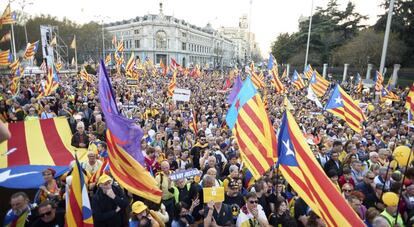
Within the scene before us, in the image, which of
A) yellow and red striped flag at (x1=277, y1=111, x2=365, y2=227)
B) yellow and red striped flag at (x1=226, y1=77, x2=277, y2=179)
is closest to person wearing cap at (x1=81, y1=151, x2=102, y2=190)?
yellow and red striped flag at (x1=226, y1=77, x2=277, y2=179)

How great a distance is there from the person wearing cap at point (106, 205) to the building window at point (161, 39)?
95.2 metres

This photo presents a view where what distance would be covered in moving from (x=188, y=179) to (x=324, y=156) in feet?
12.5

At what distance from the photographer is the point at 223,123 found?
478 inches

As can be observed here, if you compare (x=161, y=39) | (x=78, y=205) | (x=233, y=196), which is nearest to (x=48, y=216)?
(x=78, y=205)

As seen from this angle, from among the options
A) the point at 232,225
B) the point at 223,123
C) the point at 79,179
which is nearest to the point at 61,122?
the point at 79,179

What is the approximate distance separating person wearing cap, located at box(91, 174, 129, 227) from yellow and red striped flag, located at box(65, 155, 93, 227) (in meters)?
0.43

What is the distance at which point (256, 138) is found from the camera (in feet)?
16.6

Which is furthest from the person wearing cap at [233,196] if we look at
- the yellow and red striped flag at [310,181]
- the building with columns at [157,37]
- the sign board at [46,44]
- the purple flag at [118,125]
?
the building with columns at [157,37]

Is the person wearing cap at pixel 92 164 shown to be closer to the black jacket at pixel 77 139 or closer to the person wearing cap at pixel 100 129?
the black jacket at pixel 77 139

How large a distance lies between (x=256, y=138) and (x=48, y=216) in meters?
3.27

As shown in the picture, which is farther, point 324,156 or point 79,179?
point 324,156

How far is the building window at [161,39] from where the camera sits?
94.9 metres

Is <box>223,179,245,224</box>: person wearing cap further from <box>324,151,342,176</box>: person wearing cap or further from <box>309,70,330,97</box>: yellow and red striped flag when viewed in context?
<box>309,70,330,97</box>: yellow and red striped flag

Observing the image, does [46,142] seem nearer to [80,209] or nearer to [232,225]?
[80,209]
